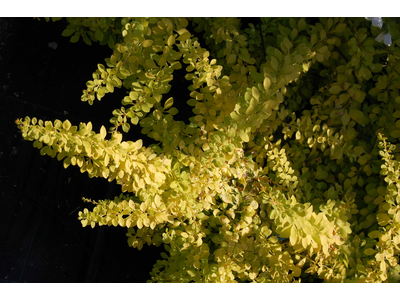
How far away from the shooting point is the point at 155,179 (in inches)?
50.2

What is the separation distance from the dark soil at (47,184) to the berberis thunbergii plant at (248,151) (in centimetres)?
43

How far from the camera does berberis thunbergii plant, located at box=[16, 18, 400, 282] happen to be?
127 cm

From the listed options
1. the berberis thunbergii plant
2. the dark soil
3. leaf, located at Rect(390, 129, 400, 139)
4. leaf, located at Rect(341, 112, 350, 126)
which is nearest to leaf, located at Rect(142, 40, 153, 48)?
the berberis thunbergii plant

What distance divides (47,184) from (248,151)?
139 cm

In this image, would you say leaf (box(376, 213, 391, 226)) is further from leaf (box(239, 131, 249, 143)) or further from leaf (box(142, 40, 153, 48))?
leaf (box(142, 40, 153, 48))

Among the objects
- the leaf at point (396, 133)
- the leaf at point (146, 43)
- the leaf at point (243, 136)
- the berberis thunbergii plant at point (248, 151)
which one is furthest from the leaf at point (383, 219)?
the leaf at point (146, 43)

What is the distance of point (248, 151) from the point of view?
6.30ft

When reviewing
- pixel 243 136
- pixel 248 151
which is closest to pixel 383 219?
pixel 248 151

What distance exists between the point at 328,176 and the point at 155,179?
1125 millimetres

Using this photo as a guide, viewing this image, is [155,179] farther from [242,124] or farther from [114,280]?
[114,280]

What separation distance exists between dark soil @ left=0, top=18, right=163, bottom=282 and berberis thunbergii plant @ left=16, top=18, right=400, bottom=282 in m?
0.43

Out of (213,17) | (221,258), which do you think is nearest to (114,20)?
(213,17)

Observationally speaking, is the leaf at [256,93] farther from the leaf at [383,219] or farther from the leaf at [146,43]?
the leaf at [383,219]

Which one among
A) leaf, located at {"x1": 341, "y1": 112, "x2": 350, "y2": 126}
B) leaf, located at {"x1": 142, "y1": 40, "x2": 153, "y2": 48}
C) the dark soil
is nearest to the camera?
leaf, located at {"x1": 142, "y1": 40, "x2": 153, "y2": 48}
